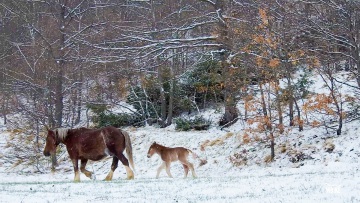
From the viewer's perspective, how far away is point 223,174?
2008 cm

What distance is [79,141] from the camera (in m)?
14.9

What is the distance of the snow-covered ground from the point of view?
9.01 metres

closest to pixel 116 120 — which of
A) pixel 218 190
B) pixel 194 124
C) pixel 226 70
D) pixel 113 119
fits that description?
pixel 113 119

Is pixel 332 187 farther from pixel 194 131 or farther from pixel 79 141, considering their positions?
pixel 194 131

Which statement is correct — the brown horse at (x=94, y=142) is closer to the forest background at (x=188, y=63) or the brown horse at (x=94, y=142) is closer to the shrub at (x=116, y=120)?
the forest background at (x=188, y=63)

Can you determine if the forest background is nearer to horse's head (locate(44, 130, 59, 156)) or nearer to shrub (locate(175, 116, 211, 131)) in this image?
shrub (locate(175, 116, 211, 131))

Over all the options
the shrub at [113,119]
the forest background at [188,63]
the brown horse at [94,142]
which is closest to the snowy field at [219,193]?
the brown horse at [94,142]

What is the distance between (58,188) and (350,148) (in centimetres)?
1157

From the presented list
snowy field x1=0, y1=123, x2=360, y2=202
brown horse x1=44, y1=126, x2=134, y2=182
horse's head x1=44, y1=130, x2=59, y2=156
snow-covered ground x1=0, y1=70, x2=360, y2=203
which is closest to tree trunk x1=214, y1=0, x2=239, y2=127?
snow-covered ground x1=0, y1=70, x2=360, y2=203

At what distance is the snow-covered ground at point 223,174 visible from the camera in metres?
9.01

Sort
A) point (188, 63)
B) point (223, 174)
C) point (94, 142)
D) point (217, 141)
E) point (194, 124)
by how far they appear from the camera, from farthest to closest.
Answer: point (188, 63) < point (194, 124) < point (217, 141) < point (223, 174) < point (94, 142)

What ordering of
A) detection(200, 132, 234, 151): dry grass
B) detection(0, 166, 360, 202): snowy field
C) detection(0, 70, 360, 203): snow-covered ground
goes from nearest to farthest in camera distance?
1. detection(0, 166, 360, 202): snowy field
2. detection(0, 70, 360, 203): snow-covered ground
3. detection(200, 132, 234, 151): dry grass

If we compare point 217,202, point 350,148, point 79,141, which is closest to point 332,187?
point 217,202

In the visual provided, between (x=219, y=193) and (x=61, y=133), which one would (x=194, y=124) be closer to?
(x=61, y=133)
